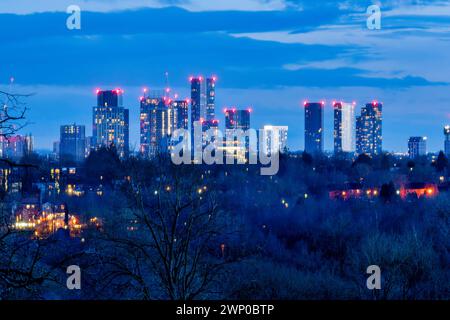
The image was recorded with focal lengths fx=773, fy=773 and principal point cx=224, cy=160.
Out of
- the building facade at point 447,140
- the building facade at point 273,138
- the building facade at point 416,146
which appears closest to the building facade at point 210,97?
the building facade at point 273,138

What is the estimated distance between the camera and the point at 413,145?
82375 mm

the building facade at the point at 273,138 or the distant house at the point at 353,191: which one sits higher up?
the building facade at the point at 273,138

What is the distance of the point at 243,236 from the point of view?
2922 centimetres

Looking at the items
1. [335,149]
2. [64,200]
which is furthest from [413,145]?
[64,200]

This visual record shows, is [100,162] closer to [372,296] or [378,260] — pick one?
[378,260]

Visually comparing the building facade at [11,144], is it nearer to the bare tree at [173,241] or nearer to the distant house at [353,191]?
the bare tree at [173,241]

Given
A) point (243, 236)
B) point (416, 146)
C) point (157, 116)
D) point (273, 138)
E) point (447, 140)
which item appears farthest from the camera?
point (416, 146)

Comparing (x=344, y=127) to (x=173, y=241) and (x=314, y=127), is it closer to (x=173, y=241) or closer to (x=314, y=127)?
(x=314, y=127)

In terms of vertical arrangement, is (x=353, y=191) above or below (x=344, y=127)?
below

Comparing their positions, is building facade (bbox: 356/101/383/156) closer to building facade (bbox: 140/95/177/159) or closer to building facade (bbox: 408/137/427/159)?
building facade (bbox: 408/137/427/159)

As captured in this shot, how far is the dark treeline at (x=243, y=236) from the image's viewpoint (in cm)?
1219

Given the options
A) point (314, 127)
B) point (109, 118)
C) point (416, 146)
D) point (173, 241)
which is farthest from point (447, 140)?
point (173, 241)

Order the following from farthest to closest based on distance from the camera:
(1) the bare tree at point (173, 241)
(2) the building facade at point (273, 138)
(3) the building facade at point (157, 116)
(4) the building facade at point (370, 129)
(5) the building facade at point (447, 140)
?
(4) the building facade at point (370, 129), (5) the building facade at point (447, 140), (2) the building facade at point (273, 138), (3) the building facade at point (157, 116), (1) the bare tree at point (173, 241)

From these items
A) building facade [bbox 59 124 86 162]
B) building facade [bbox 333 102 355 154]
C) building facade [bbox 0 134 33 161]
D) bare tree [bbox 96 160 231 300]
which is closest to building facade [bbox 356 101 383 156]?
building facade [bbox 333 102 355 154]
